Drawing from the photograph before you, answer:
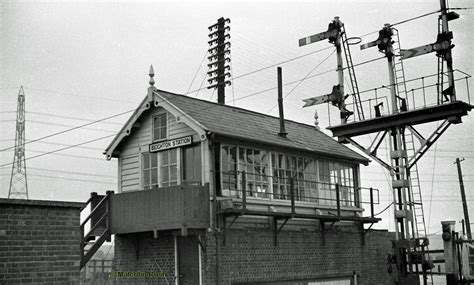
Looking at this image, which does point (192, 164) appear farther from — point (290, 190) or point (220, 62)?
point (220, 62)

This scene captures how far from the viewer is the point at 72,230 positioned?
12.7 m

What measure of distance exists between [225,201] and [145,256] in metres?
3.58

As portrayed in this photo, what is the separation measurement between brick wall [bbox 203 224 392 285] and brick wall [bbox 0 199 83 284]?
216 inches

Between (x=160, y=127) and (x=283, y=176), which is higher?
(x=160, y=127)

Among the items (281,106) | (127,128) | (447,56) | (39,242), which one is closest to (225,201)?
(127,128)

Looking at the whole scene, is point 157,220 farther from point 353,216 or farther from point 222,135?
point 353,216

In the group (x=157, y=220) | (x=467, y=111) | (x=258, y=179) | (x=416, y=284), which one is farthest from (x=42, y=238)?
(x=467, y=111)

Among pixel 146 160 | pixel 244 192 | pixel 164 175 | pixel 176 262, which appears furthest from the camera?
pixel 146 160

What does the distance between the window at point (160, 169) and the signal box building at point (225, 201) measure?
3 cm

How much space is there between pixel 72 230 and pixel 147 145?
740 cm

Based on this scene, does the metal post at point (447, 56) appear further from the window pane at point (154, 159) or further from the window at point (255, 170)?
the window pane at point (154, 159)

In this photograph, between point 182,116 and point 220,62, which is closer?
point 182,116

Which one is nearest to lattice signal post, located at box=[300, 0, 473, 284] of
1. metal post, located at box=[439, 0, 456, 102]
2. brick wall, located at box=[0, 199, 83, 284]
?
metal post, located at box=[439, 0, 456, 102]

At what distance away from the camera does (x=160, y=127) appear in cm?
1962
